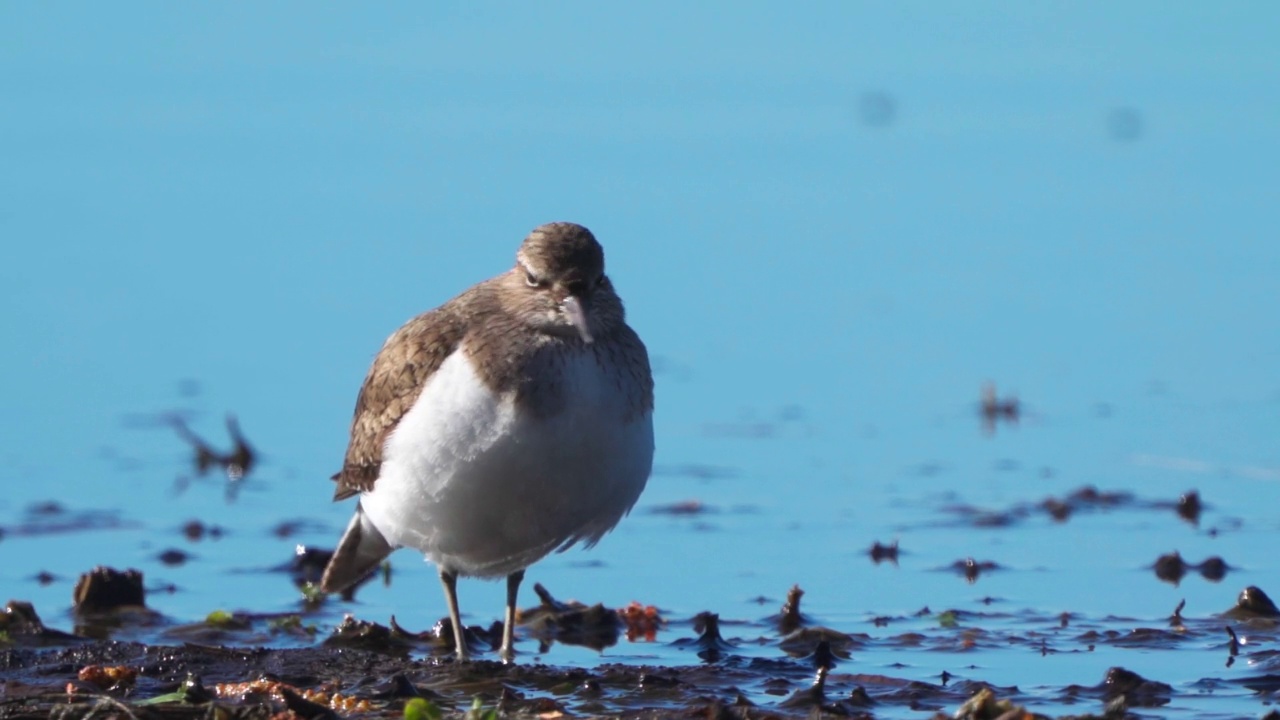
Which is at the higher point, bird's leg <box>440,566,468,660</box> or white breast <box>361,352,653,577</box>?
white breast <box>361,352,653,577</box>

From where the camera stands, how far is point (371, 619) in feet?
27.3

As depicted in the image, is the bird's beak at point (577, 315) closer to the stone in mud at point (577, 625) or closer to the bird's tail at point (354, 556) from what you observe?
the stone in mud at point (577, 625)

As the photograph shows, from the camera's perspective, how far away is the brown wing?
725 centimetres

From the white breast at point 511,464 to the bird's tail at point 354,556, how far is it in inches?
34.3

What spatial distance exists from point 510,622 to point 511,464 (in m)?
0.91

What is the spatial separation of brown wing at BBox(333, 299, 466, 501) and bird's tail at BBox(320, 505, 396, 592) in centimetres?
25

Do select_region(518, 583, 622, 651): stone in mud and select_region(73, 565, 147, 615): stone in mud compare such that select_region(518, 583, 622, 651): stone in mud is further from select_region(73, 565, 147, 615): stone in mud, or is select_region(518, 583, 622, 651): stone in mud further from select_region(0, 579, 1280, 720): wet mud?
select_region(73, 565, 147, 615): stone in mud

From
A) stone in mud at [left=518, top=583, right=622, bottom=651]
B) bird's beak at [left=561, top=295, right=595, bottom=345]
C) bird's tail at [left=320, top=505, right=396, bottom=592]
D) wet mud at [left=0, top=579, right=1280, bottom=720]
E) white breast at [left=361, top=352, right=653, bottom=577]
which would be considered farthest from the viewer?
bird's tail at [left=320, top=505, right=396, bottom=592]

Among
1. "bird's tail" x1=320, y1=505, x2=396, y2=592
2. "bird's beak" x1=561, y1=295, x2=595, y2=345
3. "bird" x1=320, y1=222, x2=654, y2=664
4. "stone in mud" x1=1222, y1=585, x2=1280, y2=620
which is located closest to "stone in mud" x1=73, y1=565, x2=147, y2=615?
"bird's tail" x1=320, y1=505, x2=396, y2=592

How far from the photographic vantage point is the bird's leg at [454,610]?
24.3ft

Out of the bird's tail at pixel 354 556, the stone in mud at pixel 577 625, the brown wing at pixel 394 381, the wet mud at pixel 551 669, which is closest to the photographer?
the wet mud at pixel 551 669

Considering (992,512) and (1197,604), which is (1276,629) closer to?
(1197,604)

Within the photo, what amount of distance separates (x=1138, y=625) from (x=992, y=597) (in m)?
0.72

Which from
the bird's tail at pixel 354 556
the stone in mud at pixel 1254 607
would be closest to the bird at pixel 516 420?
the bird's tail at pixel 354 556
